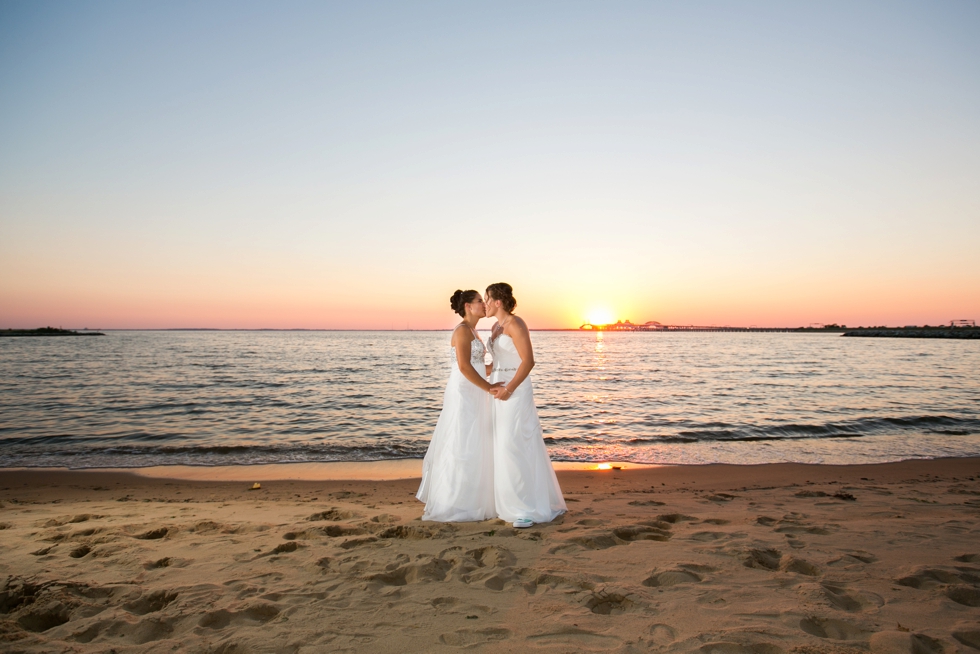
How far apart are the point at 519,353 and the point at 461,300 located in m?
0.92

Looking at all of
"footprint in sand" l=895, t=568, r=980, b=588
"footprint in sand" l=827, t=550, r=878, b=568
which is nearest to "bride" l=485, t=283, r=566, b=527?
"footprint in sand" l=827, t=550, r=878, b=568

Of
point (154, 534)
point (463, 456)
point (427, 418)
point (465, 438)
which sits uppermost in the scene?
point (465, 438)

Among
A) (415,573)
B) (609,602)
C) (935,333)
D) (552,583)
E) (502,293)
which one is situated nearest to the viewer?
(609,602)

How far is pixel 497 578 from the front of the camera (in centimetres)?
399

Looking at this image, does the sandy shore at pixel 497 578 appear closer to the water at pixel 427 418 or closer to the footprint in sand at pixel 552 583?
the footprint in sand at pixel 552 583

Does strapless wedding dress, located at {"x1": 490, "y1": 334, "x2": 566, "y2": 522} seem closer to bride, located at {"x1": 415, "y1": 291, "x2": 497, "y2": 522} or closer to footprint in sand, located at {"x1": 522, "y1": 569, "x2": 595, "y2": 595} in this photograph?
bride, located at {"x1": 415, "y1": 291, "x2": 497, "y2": 522}

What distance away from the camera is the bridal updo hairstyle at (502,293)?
5.77m

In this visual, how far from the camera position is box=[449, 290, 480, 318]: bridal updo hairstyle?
5972 millimetres

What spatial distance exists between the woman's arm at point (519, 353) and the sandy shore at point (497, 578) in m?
1.45

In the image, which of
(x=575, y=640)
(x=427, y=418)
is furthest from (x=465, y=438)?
(x=427, y=418)

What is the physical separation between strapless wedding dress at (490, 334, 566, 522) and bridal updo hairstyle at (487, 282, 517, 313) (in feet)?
1.33

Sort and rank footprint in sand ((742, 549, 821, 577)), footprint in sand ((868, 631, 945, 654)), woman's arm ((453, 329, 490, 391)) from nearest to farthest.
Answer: footprint in sand ((868, 631, 945, 654)) < footprint in sand ((742, 549, 821, 577)) < woman's arm ((453, 329, 490, 391))

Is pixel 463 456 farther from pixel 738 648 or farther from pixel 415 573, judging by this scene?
pixel 738 648

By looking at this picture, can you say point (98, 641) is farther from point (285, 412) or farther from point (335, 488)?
point (285, 412)
